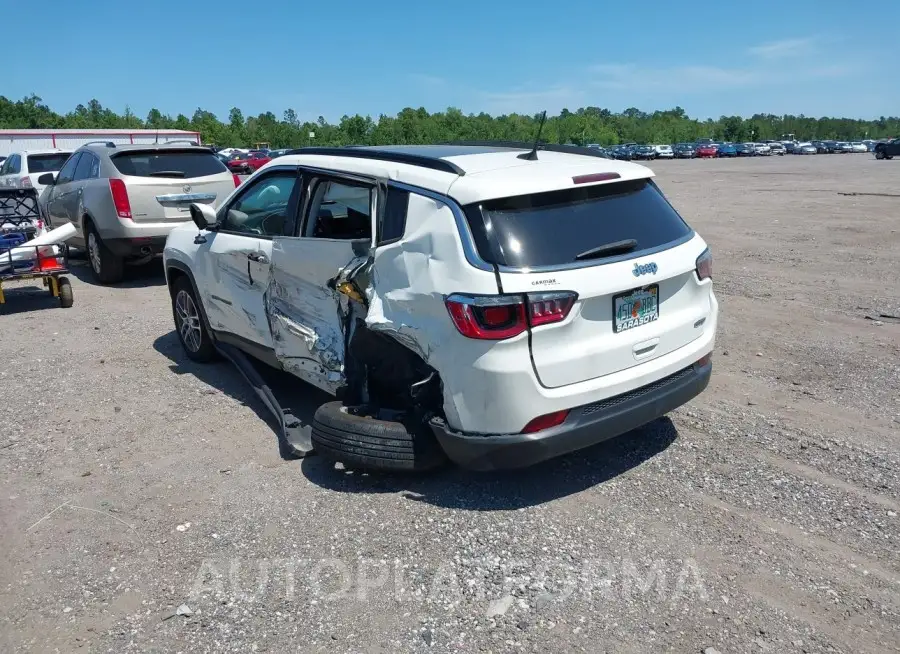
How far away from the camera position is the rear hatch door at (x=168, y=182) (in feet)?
32.4

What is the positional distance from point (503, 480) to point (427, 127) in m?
72.7

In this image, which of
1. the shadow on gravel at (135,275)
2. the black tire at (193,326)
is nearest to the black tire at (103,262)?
the shadow on gravel at (135,275)

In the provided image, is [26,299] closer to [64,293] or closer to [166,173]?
[64,293]

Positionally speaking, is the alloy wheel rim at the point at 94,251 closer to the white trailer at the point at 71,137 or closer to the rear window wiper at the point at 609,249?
the rear window wiper at the point at 609,249

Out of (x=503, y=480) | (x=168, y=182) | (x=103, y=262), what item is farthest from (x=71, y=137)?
(x=503, y=480)

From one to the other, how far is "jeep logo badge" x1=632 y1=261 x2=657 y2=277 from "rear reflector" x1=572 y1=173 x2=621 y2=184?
0.51 metres

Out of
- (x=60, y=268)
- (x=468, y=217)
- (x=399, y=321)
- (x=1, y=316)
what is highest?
(x=468, y=217)

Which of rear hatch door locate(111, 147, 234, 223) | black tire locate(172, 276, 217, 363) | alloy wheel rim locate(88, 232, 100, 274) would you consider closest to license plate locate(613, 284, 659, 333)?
black tire locate(172, 276, 217, 363)

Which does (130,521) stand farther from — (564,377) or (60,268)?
(60,268)

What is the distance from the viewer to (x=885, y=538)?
11.9ft

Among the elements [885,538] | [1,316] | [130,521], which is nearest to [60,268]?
[1,316]

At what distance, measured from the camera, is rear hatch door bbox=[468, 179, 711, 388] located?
12.0ft

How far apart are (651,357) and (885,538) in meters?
1.37

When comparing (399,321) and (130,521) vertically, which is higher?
(399,321)
